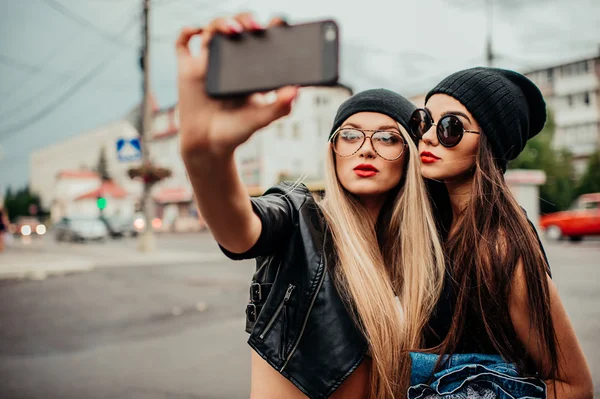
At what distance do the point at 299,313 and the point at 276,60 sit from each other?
2.49ft

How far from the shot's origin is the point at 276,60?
→ 29.6 inches

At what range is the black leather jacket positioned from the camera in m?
1.26

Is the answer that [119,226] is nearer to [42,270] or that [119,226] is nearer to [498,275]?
[42,270]

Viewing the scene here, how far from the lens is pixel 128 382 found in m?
4.24

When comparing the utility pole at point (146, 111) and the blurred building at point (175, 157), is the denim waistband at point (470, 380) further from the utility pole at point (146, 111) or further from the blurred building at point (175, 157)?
the utility pole at point (146, 111)

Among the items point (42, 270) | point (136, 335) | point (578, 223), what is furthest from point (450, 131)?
point (578, 223)

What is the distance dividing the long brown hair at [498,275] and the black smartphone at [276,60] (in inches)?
35.8

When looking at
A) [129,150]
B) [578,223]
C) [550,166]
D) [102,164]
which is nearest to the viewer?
[129,150]

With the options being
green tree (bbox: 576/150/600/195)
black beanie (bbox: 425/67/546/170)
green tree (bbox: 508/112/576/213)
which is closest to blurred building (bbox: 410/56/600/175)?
green tree (bbox: 508/112/576/213)

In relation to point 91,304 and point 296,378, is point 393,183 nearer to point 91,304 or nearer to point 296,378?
point 296,378

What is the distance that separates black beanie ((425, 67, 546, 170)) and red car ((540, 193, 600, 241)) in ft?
62.4

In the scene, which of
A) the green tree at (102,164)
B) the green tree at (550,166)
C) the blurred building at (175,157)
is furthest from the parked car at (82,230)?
the green tree at (102,164)

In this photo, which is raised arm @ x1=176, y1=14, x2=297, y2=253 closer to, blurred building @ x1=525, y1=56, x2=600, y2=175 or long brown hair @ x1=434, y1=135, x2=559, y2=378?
long brown hair @ x1=434, y1=135, x2=559, y2=378

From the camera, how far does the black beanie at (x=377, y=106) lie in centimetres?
167
